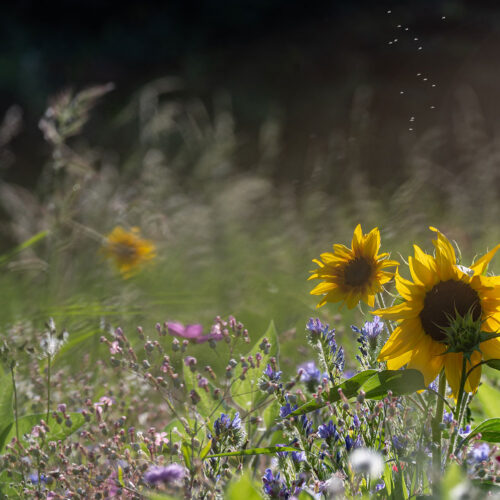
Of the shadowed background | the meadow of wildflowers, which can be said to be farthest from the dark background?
the meadow of wildflowers

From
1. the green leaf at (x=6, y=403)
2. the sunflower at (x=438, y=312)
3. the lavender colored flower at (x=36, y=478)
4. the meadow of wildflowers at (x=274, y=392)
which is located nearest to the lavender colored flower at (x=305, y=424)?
the meadow of wildflowers at (x=274, y=392)

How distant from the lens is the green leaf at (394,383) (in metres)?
0.71

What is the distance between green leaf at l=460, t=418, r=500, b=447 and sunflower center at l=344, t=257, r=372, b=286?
230 millimetres

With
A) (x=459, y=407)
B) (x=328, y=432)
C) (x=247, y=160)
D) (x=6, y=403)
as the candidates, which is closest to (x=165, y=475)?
(x=328, y=432)

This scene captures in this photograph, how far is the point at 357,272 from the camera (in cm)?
85

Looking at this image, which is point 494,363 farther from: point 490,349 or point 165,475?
point 165,475

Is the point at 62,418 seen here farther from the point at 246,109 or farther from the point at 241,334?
the point at 246,109

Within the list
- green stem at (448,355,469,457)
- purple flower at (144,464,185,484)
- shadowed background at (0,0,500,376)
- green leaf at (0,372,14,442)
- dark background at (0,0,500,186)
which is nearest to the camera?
purple flower at (144,464,185,484)

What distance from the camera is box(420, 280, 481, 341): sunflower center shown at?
713 millimetres

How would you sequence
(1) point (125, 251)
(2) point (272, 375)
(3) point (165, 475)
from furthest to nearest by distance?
(1) point (125, 251), (2) point (272, 375), (3) point (165, 475)

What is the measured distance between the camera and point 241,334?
0.91 m

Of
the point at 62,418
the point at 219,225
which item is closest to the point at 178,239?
the point at 219,225

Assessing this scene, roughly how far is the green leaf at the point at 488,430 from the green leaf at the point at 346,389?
13cm

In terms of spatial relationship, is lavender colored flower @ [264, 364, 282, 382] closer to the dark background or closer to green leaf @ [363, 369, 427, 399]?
green leaf @ [363, 369, 427, 399]
